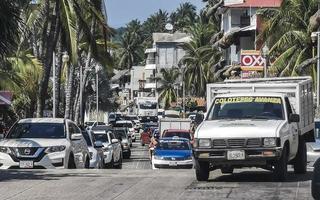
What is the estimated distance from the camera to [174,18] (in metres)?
166

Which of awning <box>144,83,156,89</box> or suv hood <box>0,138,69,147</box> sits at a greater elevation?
awning <box>144,83,156,89</box>

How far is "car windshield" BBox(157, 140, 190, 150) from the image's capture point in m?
32.9

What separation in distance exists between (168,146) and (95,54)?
6.59 m

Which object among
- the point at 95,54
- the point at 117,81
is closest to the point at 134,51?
the point at 117,81

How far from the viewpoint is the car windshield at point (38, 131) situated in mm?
20281

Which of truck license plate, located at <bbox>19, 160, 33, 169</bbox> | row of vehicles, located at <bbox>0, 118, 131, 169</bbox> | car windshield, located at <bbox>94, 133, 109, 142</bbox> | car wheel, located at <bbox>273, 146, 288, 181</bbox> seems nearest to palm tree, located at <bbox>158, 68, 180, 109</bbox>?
car windshield, located at <bbox>94, 133, 109, 142</bbox>

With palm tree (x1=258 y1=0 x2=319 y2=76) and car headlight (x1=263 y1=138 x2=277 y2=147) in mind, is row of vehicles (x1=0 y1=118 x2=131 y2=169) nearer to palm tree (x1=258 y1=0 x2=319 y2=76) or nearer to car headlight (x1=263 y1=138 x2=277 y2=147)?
car headlight (x1=263 y1=138 x2=277 y2=147)

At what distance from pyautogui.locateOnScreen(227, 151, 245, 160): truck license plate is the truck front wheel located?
72 centimetres

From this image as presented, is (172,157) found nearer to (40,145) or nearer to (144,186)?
(40,145)

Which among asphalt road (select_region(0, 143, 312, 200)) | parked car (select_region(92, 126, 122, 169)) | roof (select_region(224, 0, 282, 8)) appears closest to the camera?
asphalt road (select_region(0, 143, 312, 200))

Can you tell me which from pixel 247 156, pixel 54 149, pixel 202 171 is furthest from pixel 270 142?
pixel 54 149

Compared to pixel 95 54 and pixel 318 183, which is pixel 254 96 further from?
pixel 95 54

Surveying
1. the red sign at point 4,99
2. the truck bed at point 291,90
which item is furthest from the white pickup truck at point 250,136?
the red sign at point 4,99

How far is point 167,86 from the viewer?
123m
